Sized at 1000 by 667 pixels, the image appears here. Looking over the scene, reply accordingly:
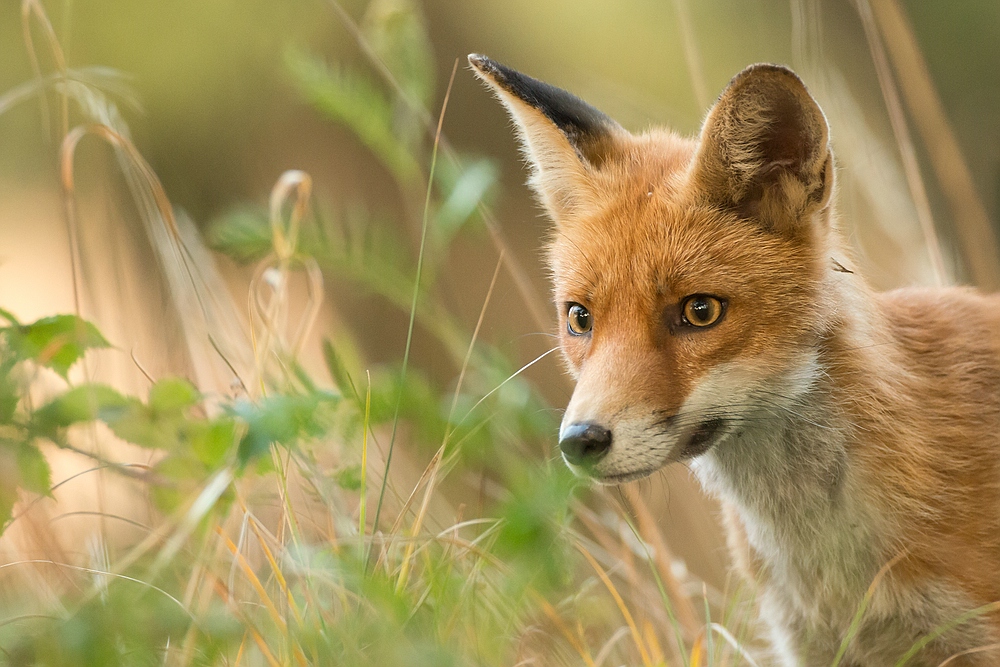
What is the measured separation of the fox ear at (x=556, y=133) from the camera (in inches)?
115

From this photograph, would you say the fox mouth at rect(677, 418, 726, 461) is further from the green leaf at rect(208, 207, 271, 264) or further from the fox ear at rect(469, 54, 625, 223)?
the green leaf at rect(208, 207, 271, 264)

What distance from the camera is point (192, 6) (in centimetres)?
773

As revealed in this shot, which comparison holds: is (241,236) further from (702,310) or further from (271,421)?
(702,310)

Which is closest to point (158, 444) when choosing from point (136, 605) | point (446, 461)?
point (136, 605)

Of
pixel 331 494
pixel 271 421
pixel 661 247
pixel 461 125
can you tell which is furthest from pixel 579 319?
pixel 461 125

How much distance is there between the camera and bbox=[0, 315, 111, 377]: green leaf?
7.65ft

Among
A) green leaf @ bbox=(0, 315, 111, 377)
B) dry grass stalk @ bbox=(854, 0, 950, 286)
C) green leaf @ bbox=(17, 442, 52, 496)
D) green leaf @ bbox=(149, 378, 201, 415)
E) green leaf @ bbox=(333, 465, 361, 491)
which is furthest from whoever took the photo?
dry grass stalk @ bbox=(854, 0, 950, 286)

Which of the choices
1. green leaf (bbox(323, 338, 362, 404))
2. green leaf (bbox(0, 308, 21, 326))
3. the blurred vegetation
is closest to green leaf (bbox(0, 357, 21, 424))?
the blurred vegetation

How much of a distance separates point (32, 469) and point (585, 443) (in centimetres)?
136

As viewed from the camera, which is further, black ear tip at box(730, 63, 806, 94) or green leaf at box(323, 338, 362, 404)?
green leaf at box(323, 338, 362, 404)

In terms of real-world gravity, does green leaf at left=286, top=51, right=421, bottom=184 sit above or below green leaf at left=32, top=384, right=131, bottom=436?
above

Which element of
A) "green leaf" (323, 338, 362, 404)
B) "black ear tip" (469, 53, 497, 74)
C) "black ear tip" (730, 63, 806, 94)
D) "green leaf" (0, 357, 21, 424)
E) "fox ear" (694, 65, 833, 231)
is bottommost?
"green leaf" (323, 338, 362, 404)

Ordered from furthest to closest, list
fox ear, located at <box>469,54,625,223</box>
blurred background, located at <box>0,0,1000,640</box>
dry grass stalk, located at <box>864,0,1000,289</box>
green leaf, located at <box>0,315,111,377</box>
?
blurred background, located at <box>0,0,1000,640</box>, dry grass stalk, located at <box>864,0,1000,289</box>, fox ear, located at <box>469,54,625,223</box>, green leaf, located at <box>0,315,111,377</box>

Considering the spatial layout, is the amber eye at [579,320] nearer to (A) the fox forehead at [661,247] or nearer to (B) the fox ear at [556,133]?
(A) the fox forehead at [661,247]
